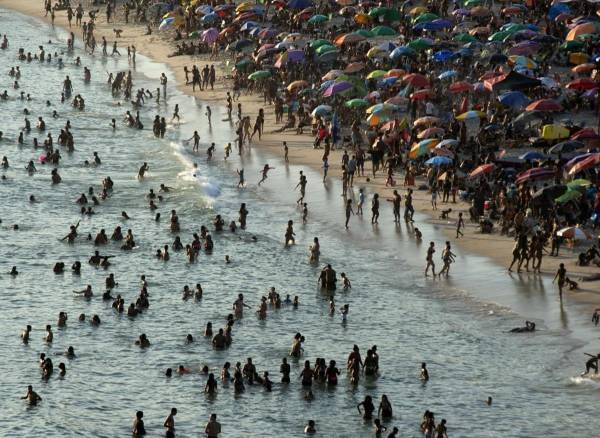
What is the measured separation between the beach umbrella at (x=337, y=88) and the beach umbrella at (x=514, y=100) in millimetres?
7511

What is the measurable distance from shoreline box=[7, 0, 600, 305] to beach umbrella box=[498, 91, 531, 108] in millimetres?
3750

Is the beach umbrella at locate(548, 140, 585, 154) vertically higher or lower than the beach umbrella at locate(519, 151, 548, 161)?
higher

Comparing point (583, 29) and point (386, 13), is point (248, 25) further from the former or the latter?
point (583, 29)

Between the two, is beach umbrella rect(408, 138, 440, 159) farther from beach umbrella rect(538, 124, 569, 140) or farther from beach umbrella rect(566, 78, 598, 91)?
beach umbrella rect(566, 78, 598, 91)

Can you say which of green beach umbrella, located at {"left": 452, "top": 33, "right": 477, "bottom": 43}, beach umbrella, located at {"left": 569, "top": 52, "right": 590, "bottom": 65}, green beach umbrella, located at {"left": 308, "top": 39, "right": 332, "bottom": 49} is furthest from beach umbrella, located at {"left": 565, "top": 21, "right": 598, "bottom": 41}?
green beach umbrella, located at {"left": 308, "top": 39, "right": 332, "bottom": 49}

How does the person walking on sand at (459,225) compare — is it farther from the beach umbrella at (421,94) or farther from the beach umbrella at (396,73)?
the beach umbrella at (396,73)

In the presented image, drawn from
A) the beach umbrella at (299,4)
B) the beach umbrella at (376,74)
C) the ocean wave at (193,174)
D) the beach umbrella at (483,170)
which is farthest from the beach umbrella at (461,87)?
the beach umbrella at (299,4)

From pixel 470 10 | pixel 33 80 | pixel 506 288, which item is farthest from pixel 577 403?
pixel 33 80

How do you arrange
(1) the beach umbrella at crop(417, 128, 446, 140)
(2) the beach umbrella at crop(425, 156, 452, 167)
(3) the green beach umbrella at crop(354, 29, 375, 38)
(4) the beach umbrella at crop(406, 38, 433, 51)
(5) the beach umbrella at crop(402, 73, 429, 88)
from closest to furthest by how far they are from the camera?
(2) the beach umbrella at crop(425, 156, 452, 167) → (1) the beach umbrella at crop(417, 128, 446, 140) → (5) the beach umbrella at crop(402, 73, 429, 88) → (4) the beach umbrella at crop(406, 38, 433, 51) → (3) the green beach umbrella at crop(354, 29, 375, 38)

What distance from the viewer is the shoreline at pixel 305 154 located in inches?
1448

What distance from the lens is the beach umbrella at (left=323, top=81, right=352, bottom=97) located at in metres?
50.6

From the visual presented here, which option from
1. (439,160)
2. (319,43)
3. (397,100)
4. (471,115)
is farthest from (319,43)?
(439,160)

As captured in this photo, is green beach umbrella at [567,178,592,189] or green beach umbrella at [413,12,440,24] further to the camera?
green beach umbrella at [413,12,440,24]

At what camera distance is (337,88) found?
167 ft
